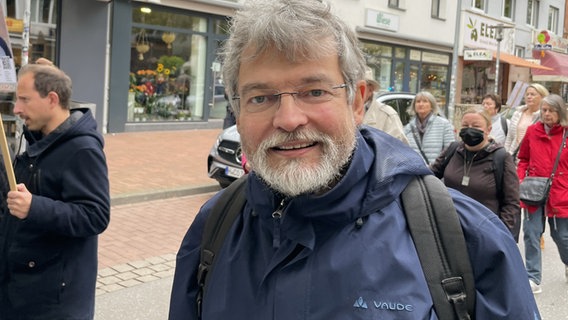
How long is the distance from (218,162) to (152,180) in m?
1.13

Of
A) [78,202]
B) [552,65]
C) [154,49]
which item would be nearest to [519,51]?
[552,65]

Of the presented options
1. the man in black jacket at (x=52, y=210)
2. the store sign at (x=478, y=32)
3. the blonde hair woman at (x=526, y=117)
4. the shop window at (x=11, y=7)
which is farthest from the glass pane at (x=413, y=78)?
the man in black jacket at (x=52, y=210)

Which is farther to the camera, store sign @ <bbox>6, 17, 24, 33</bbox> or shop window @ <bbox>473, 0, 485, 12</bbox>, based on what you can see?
shop window @ <bbox>473, 0, 485, 12</bbox>

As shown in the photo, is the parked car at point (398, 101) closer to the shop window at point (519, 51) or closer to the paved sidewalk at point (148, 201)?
the paved sidewalk at point (148, 201)

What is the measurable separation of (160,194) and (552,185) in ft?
17.2

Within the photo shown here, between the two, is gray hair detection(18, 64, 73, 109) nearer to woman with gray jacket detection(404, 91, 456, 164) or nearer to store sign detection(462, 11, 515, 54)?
woman with gray jacket detection(404, 91, 456, 164)

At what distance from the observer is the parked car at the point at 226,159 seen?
9.01m

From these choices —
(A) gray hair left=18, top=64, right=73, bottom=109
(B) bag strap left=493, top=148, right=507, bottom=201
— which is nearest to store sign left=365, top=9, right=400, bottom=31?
(B) bag strap left=493, top=148, right=507, bottom=201

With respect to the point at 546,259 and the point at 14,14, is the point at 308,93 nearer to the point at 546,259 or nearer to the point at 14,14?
the point at 546,259

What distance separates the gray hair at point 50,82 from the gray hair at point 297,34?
1.68m

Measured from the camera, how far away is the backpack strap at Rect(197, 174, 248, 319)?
5.73 feet

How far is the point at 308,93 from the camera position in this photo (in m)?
1.57

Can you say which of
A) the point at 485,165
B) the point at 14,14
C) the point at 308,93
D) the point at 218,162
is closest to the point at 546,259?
the point at 485,165

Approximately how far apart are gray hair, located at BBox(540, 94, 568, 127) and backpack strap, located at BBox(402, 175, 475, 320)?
4.47 m
